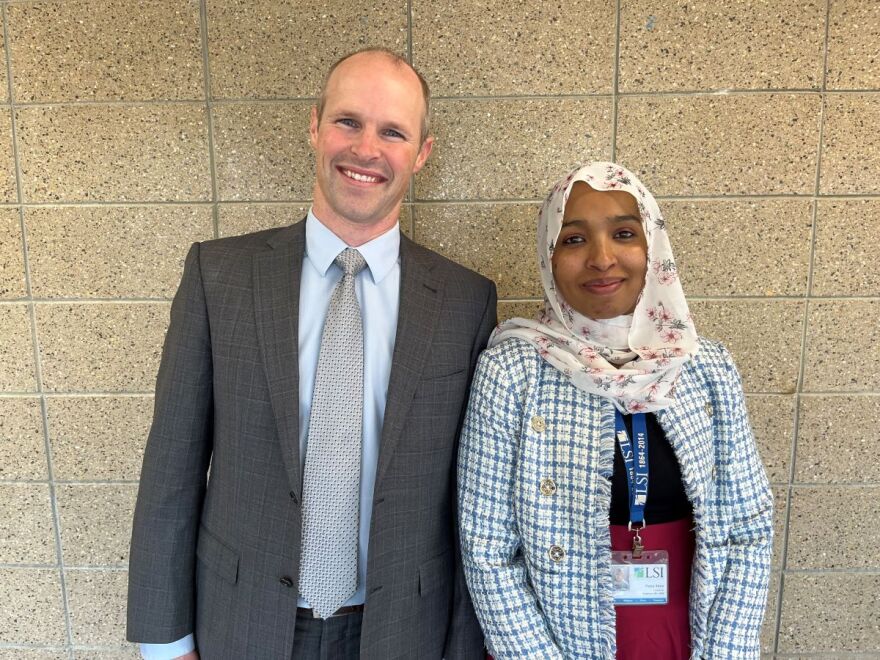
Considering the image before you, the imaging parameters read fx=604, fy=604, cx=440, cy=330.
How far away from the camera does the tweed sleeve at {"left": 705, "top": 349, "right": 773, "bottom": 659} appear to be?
4.34 feet

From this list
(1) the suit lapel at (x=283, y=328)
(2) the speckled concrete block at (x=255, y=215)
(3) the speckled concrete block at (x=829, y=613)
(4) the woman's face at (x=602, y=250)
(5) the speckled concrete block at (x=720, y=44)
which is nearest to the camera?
(1) the suit lapel at (x=283, y=328)

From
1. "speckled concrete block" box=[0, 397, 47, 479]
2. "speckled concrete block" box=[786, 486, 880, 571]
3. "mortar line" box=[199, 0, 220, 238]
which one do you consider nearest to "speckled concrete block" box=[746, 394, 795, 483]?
"speckled concrete block" box=[786, 486, 880, 571]

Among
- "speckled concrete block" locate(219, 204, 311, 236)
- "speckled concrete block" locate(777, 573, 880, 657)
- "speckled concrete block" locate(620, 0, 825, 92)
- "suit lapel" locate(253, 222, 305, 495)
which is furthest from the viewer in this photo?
"speckled concrete block" locate(777, 573, 880, 657)

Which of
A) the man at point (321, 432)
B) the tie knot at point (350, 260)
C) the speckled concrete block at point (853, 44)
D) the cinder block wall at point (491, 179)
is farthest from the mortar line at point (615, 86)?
the tie knot at point (350, 260)

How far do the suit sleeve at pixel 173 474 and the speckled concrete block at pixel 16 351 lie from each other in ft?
3.27

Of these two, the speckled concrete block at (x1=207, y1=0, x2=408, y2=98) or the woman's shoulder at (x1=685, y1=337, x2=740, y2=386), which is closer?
the woman's shoulder at (x1=685, y1=337, x2=740, y2=386)

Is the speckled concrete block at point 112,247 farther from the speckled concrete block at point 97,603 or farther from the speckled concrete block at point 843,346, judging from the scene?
the speckled concrete block at point 843,346

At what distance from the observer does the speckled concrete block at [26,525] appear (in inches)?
81.8

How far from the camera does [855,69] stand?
1.87 meters

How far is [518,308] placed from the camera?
6.58 feet

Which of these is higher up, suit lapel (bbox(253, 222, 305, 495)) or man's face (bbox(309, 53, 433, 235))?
man's face (bbox(309, 53, 433, 235))

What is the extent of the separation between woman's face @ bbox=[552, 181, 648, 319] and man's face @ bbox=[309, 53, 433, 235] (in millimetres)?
404

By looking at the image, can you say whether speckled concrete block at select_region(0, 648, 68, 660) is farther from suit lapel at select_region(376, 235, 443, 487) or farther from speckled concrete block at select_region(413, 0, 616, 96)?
speckled concrete block at select_region(413, 0, 616, 96)

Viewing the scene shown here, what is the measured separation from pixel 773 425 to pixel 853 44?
121 centimetres
